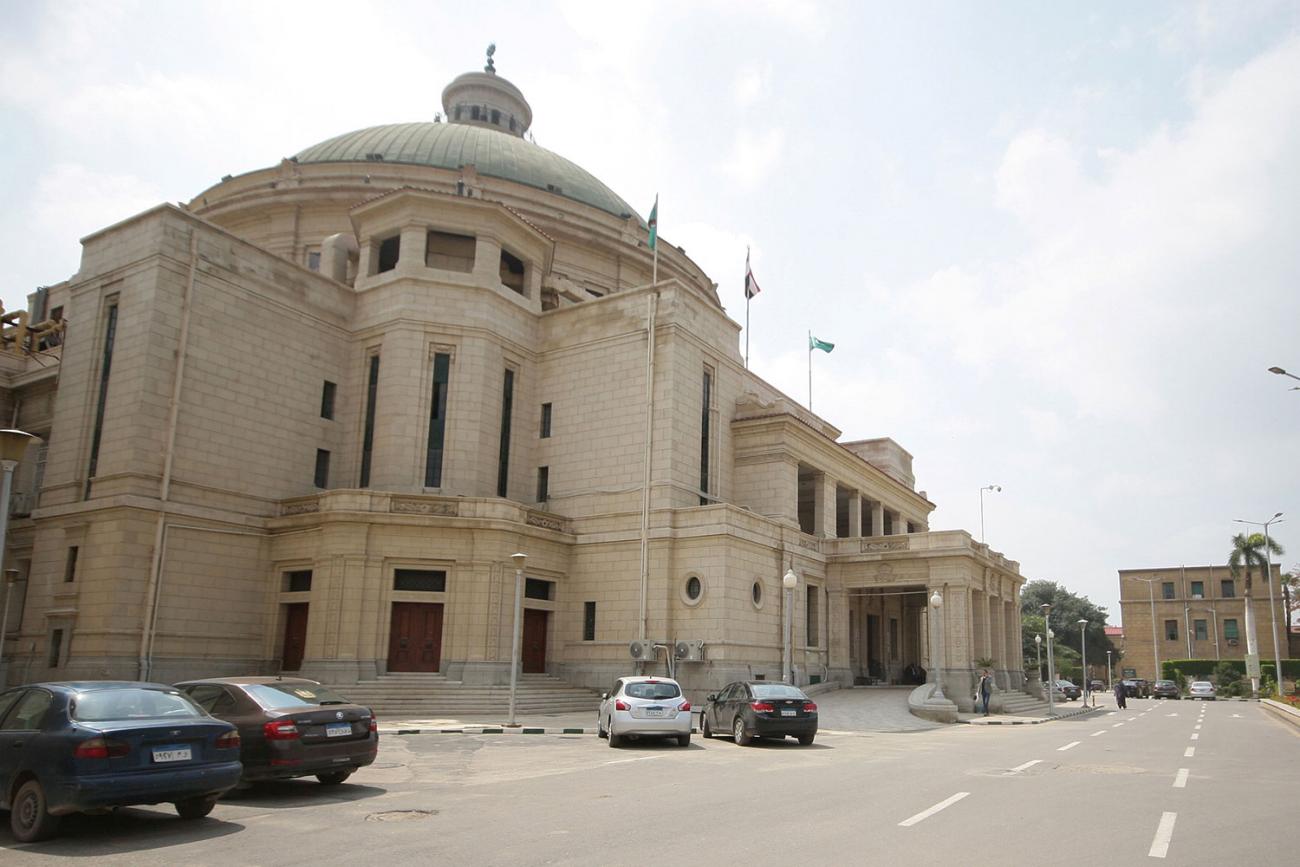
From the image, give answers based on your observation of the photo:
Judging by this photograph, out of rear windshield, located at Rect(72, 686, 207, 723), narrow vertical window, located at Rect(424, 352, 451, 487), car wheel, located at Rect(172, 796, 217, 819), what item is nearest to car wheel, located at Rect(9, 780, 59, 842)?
rear windshield, located at Rect(72, 686, 207, 723)

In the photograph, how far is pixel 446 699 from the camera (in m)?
28.6

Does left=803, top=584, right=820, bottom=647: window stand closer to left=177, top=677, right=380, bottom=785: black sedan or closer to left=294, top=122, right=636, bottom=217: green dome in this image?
left=294, top=122, right=636, bottom=217: green dome

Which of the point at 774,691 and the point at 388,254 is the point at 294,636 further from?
the point at 774,691

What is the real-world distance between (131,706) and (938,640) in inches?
1237

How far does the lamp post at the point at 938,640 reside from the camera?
3456 centimetres

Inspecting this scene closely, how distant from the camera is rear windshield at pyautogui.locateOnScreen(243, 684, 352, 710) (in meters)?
12.8

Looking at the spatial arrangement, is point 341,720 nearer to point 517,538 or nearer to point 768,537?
point 517,538

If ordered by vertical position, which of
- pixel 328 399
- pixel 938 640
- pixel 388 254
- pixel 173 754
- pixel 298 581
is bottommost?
pixel 173 754

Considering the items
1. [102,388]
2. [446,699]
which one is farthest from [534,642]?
[102,388]

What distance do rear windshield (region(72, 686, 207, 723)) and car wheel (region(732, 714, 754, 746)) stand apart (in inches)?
505

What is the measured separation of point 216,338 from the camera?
106 feet

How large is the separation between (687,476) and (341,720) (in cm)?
2336

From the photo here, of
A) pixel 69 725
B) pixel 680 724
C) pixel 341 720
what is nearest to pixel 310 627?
pixel 680 724

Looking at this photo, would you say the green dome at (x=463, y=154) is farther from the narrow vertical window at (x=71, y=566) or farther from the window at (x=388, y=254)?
the narrow vertical window at (x=71, y=566)
